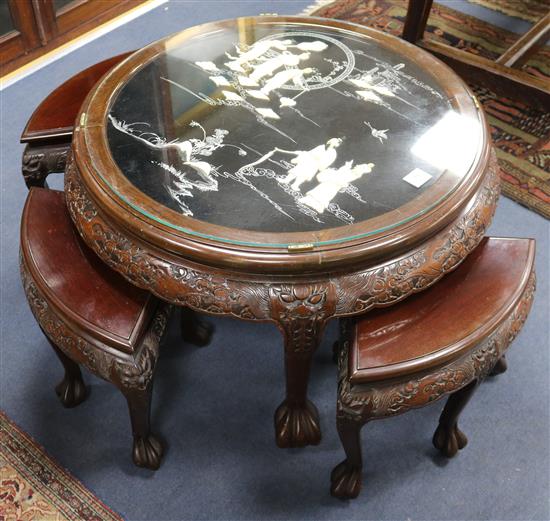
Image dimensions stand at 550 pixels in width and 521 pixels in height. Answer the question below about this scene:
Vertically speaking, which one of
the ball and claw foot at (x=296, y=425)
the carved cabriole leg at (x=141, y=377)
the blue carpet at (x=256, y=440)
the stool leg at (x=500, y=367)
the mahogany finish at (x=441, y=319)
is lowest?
the blue carpet at (x=256, y=440)

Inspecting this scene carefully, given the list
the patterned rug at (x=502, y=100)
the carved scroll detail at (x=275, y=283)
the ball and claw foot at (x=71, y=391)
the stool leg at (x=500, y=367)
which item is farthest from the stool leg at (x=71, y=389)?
the patterned rug at (x=502, y=100)

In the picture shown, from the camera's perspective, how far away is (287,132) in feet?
5.44

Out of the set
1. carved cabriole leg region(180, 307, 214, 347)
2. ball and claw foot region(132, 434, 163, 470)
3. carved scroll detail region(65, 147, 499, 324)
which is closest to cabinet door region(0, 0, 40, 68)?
carved cabriole leg region(180, 307, 214, 347)

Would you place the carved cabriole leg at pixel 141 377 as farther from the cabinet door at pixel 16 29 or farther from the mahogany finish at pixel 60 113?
the cabinet door at pixel 16 29

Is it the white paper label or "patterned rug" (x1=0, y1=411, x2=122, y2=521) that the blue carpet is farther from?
the white paper label

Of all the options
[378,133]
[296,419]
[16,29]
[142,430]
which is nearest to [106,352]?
[142,430]

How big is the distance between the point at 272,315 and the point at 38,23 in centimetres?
243

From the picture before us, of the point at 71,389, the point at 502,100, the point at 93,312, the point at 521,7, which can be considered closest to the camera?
the point at 93,312

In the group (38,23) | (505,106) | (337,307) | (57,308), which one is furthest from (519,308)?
(38,23)

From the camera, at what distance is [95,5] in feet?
11.3

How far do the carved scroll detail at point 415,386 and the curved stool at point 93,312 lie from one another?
0.43 meters

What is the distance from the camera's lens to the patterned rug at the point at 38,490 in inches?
62.8

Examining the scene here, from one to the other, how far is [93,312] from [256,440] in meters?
0.58

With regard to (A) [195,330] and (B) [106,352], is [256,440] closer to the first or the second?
(A) [195,330]
